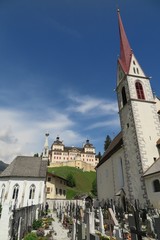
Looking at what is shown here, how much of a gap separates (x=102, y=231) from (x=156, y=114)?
15.4 m

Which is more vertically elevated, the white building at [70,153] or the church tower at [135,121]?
the white building at [70,153]

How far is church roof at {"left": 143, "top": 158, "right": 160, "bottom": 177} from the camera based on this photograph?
1539cm

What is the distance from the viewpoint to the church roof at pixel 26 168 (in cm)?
3133

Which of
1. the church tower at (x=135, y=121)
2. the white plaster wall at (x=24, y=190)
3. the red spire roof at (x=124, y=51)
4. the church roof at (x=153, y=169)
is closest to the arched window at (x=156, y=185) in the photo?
the church roof at (x=153, y=169)

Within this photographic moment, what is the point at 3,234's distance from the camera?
835cm

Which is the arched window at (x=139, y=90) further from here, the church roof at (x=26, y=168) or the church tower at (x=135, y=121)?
the church roof at (x=26, y=168)

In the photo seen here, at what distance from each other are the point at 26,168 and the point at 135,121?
24292mm

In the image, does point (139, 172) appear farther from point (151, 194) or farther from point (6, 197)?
point (6, 197)

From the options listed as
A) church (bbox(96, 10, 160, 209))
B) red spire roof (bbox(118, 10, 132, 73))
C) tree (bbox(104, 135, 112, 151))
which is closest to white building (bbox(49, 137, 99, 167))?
tree (bbox(104, 135, 112, 151))

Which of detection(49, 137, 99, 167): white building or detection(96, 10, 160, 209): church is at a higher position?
detection(49, 137, 99, 167): white building

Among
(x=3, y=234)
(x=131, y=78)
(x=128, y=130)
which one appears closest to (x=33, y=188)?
(x=128, y=130)

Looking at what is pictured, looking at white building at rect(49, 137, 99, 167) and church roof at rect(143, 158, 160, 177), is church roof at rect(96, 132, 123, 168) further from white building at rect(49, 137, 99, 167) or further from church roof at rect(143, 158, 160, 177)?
white building at rect(49, 137, 99, 167)

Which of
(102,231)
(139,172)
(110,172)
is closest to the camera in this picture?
(102,231)

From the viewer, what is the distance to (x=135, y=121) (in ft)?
64.4
